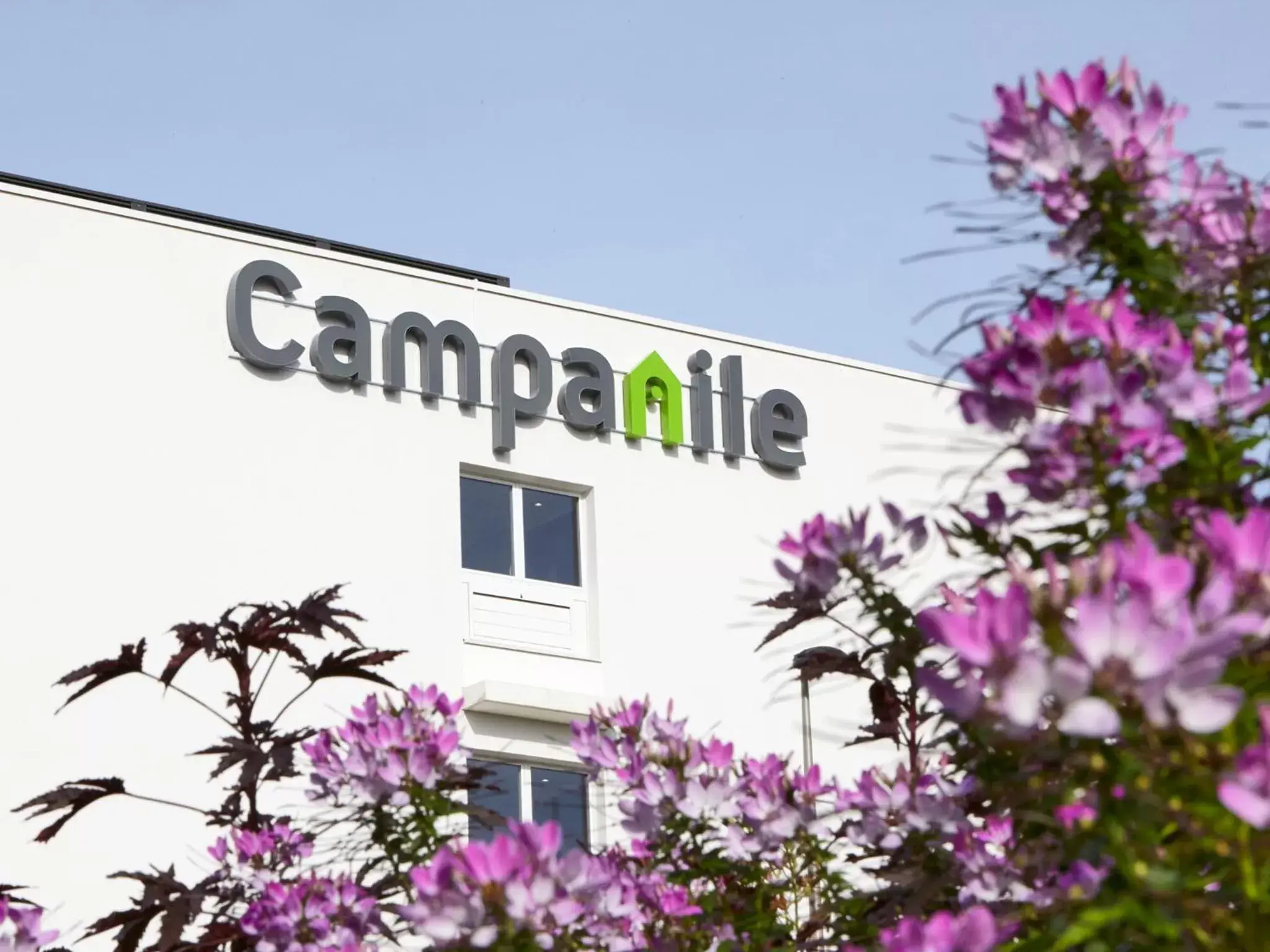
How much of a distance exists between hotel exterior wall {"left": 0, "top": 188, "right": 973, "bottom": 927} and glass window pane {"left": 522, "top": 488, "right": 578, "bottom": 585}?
0.54 feet

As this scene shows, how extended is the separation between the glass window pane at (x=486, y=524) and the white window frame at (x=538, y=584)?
41 millimetres

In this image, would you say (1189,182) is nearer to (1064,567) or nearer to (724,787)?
(1064,567)

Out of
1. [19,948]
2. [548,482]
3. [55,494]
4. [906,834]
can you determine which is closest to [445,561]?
[548,482]

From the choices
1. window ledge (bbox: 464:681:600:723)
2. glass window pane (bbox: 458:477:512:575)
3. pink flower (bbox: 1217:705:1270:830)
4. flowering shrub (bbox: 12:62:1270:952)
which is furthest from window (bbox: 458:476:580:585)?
pink flower (bbox: 1217:705:1270:830)

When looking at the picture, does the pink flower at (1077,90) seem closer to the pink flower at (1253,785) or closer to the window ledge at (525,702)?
the pink flower at (1253,785)

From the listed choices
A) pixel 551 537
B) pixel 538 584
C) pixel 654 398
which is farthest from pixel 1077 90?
pixel 654 398

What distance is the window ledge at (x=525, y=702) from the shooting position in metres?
Answer: 13.8

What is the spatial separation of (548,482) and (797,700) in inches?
114

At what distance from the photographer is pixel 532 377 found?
15.2 meters

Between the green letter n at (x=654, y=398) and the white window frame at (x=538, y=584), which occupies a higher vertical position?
the green letter n at (x=654, y=398)

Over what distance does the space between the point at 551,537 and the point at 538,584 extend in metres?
0.46

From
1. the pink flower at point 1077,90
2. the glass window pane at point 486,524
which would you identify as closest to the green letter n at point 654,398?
the glass window pane at point 486,524

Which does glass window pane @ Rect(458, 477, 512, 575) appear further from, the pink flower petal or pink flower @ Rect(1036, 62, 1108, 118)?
the pink flower petal

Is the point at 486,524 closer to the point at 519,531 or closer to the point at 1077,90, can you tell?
the point at 519,531
